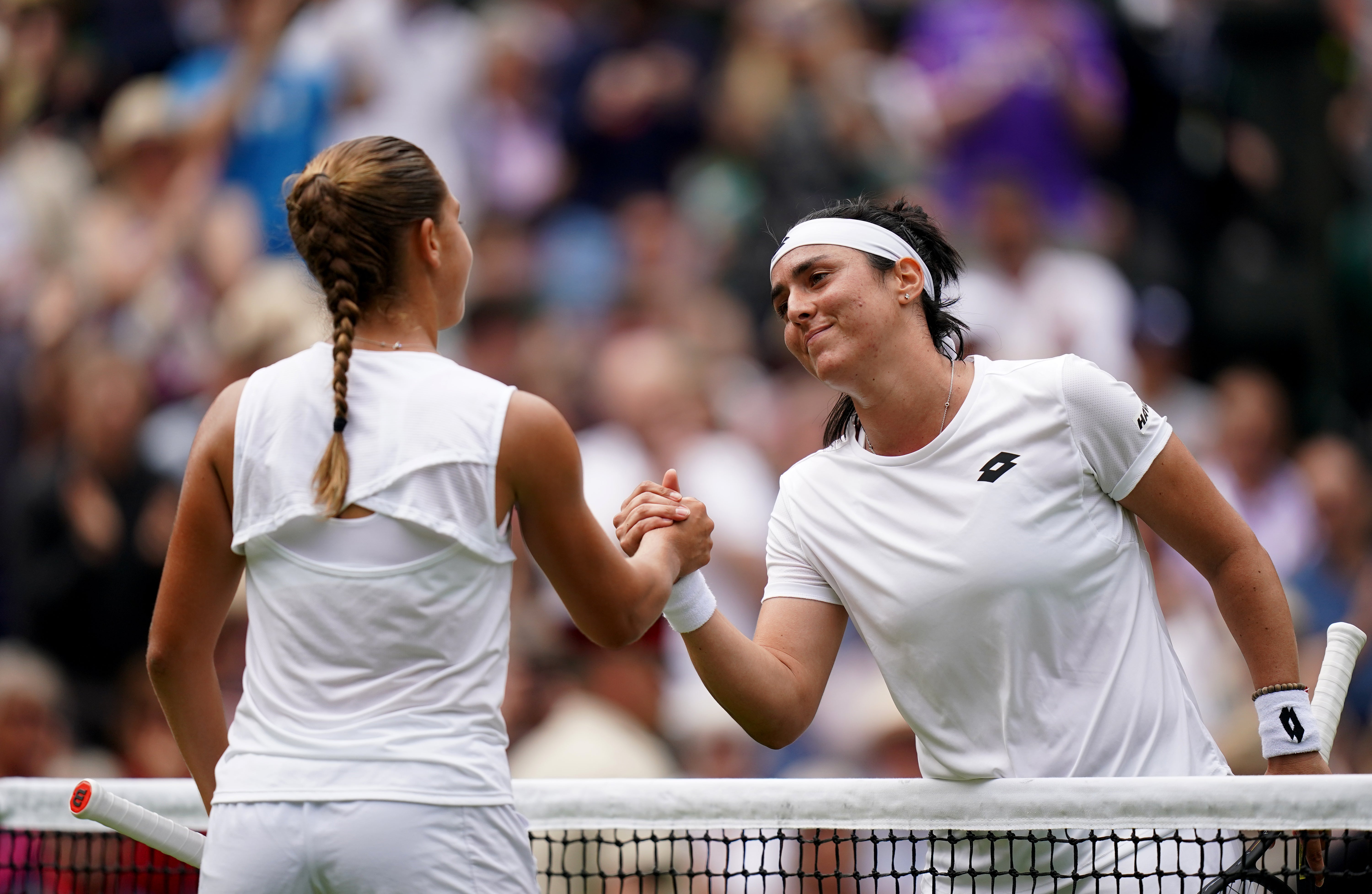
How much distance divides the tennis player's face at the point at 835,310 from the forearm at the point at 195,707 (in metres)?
1.48

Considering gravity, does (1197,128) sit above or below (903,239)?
above

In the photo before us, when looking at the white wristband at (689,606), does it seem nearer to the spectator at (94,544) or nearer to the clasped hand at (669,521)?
the clasped hand at (669,521)

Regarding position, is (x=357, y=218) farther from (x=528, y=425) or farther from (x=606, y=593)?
(x=606, y=593)

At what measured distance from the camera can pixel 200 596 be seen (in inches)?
106

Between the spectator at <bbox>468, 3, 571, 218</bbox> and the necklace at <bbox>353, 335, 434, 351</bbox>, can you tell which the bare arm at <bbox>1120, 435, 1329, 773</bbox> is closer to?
the necklace at <bbox>353, 335, 434, 351</bbox>

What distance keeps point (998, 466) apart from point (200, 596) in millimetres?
1710

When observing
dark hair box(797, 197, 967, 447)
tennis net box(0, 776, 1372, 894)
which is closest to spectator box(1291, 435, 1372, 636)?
tennis net box(0, 776, 1372, 894)

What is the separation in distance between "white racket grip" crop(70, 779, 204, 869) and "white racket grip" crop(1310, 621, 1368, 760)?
2.32 meters

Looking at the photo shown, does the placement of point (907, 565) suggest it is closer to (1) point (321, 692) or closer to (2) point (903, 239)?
(2) point (903, 239)

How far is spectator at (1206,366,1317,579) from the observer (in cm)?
743

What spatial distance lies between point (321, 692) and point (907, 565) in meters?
1.39

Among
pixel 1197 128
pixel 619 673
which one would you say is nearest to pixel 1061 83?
pixel 1197 128

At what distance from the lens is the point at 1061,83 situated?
8.59m

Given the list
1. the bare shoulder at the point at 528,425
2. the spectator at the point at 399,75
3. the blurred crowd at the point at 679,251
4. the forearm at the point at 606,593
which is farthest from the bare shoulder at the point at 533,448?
the spectator at the point at 399,75
